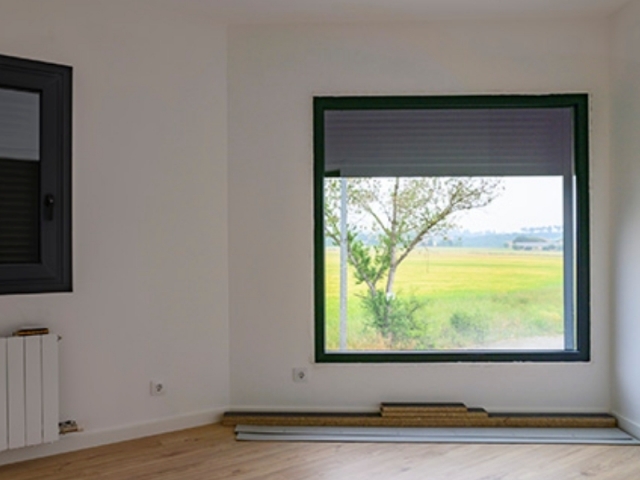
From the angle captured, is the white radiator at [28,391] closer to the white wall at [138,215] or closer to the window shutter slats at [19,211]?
the white wall at [138,215]

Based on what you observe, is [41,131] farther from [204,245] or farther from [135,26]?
[204,245]

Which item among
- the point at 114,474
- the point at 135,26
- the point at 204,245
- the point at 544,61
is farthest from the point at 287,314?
the point at 544,61

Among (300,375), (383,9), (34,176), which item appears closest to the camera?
(34,176)

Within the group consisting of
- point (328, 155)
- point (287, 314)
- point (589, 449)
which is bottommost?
point (589, 449)

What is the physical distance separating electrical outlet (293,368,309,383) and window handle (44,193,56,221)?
1828 mm

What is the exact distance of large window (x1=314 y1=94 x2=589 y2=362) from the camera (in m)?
3.64

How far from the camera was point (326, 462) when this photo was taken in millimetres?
2922

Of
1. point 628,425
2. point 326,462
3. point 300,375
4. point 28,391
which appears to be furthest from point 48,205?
point 628,425

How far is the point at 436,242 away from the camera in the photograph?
12.2 feet

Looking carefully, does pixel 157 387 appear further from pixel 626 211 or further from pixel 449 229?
pixel 626 211

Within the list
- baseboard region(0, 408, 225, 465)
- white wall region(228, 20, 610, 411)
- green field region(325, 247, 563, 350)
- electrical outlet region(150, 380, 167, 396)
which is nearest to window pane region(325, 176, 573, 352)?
green field region(325, 247, 563, 350)

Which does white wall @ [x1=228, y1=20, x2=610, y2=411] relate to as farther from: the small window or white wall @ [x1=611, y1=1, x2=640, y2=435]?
the small window

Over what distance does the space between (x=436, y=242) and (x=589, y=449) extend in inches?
61.6

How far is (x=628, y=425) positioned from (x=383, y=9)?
122 inches
